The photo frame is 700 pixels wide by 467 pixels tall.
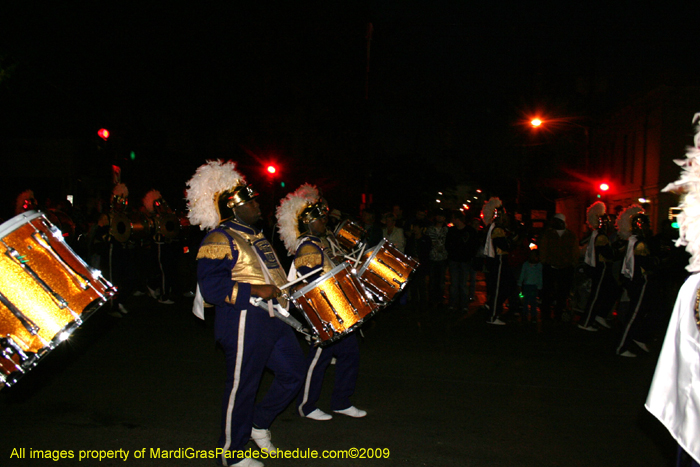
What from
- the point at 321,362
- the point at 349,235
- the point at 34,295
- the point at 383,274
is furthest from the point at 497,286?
the point at 34,295

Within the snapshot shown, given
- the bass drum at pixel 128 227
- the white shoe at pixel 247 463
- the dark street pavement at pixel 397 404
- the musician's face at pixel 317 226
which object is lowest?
the dark street pavement at pixel 397 404

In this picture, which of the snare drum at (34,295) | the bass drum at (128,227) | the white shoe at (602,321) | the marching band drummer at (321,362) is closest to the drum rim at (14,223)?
the snare drum at (34,295)

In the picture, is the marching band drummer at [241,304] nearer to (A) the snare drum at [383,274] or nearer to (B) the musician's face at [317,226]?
(B) the musician's face at [317,226]

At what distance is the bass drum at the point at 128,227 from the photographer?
997 cm

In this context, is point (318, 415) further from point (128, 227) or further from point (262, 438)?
point (128, 227)

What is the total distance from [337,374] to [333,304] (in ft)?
3.85

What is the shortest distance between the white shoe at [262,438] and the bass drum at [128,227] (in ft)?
21.9

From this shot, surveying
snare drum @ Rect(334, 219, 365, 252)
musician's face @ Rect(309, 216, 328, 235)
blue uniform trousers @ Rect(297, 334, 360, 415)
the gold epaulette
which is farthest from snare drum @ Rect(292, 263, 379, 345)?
snare drum @ Rect(334, 219, 365, 252)

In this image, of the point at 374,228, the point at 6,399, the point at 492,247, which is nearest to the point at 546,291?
the point at 492,247

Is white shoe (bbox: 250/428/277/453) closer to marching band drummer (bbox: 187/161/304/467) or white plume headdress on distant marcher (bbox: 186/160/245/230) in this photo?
marching band drummer (bbox: 187/161/304/467)

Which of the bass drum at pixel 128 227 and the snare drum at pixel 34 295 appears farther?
the bass drum at pixel 128 227

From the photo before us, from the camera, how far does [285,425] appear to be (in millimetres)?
4934

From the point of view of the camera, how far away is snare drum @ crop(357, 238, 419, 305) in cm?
534

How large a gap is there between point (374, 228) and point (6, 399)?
8480 millimetres
